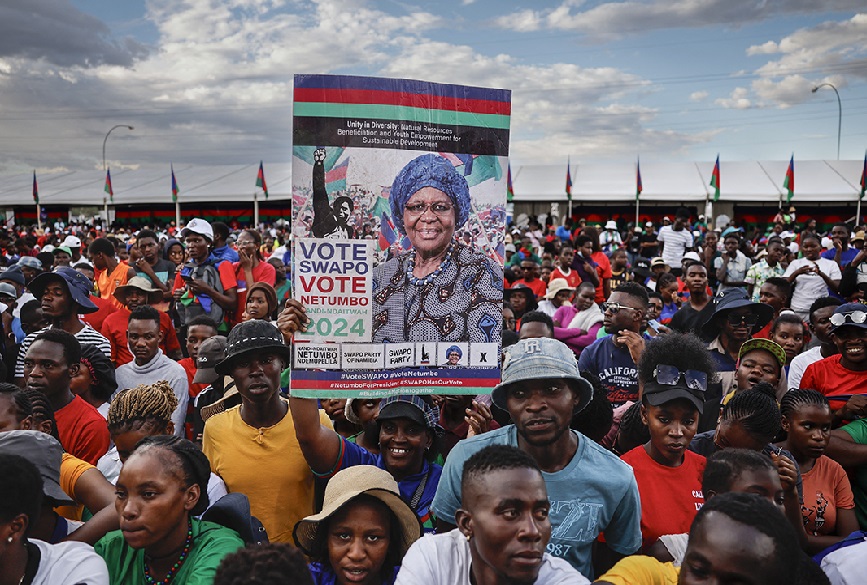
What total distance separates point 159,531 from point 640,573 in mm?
1639

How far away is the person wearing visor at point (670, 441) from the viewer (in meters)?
2.93

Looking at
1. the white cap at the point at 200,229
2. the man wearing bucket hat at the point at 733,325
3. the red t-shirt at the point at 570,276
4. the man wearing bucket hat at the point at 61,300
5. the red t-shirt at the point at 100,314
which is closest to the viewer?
the man wearing bucket hat at the point at 733,325

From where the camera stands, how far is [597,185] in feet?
93.6

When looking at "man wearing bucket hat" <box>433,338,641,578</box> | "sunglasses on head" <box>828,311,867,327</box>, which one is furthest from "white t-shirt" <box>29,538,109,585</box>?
"sunglasses on head" <box>828,311,867,327</box>

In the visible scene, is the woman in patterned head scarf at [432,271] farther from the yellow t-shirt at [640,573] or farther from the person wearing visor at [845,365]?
the person wearing visor at [845,365]

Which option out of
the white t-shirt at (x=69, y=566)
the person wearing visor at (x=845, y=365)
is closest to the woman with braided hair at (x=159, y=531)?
the white t-shirt at (x=69, y=566)

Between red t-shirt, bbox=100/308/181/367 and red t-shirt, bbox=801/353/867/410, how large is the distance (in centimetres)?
504

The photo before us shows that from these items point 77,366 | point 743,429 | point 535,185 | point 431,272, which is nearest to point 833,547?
point 743,429

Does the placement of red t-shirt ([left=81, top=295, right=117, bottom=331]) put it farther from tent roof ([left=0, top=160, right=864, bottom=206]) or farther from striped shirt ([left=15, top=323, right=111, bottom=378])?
tent roof ([left=0, top=160, right=864, bottom=206])

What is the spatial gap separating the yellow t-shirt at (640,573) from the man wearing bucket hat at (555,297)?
5569 mm

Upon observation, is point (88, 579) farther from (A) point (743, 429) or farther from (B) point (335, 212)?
(A) point (743, 429)

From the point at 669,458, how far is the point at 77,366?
3299 millimetres

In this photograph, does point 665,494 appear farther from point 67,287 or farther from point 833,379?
point 67,287

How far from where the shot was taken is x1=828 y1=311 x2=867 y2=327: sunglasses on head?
4367mm
